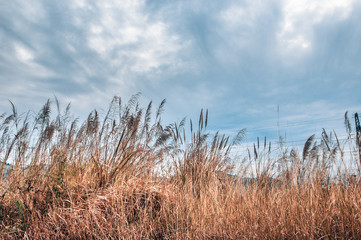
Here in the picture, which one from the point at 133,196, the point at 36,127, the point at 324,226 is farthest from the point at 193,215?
the point at 36,127

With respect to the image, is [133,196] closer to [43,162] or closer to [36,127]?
[43,162]

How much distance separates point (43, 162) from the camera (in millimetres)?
4555

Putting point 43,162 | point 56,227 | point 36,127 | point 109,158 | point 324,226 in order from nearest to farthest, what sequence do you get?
point 324,226, point 56,227, point 109,158, point 43,162, point 36,127

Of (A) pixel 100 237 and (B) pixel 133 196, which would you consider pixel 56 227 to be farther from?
(B) pixel 133 196

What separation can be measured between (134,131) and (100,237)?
73.1 inches

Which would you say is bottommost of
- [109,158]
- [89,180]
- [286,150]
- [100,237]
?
[100,237]

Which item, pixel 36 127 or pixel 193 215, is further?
pixel 36 127

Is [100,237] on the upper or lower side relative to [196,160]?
lower

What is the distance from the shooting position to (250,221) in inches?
114

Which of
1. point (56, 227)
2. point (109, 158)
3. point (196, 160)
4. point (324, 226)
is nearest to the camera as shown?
point (324, 226)

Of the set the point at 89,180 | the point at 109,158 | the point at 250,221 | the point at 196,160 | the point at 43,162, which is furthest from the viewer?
the point at 196,160

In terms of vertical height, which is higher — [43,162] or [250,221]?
[43,162]

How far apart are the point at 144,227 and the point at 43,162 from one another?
242 cm

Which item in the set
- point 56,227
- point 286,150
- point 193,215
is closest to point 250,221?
point 193,215
